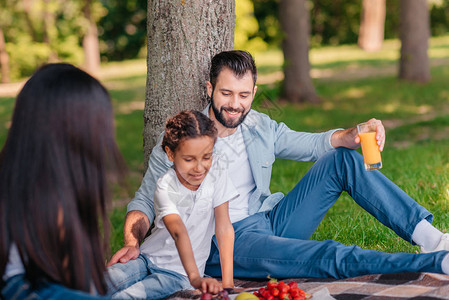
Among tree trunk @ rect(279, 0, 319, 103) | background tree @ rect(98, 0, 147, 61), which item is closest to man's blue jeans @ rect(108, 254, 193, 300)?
tree trunk @ rect(279, 0, 319, 103)

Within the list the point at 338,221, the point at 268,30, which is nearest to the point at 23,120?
the point at 338,221

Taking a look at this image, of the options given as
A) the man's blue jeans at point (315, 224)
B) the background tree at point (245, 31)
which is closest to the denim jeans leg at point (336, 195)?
the man's blue jeans at point (315, 224)

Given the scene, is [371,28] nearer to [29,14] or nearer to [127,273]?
[29,14]

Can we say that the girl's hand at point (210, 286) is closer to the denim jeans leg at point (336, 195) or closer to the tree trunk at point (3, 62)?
the denim jeans leg at point (336, 195)

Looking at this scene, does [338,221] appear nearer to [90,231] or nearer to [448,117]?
[90,231]

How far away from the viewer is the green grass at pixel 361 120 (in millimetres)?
4207

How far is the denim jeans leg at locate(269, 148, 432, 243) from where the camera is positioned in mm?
3195

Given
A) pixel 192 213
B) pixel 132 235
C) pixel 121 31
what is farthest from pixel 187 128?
pixel 121 31

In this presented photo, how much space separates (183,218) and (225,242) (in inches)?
11.2

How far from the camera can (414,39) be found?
12.9 meters

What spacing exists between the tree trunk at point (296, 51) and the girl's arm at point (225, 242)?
8.80 m

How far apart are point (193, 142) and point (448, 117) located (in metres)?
7.56

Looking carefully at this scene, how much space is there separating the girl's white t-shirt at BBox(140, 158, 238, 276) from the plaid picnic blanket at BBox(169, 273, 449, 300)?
210mm

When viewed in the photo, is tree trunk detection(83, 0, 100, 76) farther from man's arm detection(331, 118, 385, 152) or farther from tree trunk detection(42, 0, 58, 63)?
man's arm detection(331, 118, 385, 152)
